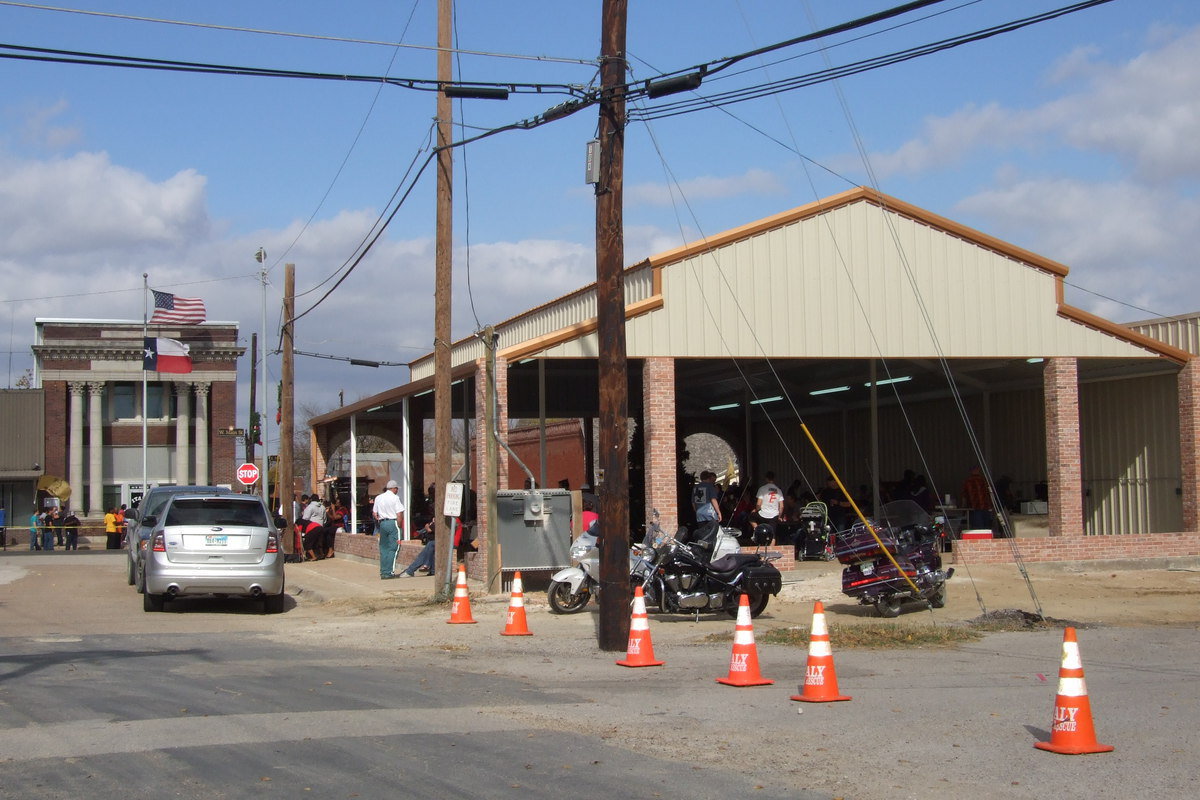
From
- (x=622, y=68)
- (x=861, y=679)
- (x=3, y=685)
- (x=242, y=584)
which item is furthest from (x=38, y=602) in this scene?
(x=861, y=679)

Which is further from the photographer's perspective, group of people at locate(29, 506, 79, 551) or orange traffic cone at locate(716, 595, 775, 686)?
group of people at locate(29, 506, 79, 551)

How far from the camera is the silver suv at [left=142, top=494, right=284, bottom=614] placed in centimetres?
1689

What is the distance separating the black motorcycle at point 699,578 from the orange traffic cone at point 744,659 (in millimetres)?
5114

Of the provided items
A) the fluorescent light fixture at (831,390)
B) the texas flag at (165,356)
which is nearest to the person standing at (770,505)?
the fluorescent light fixture at (831,390)

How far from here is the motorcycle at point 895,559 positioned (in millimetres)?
15969

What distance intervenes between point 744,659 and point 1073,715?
3406 millimetres

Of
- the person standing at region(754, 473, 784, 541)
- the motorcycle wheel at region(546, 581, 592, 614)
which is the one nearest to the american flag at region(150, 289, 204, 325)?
the person standing at region(754, 473, 784, 541)

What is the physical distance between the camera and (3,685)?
1045 centimetres

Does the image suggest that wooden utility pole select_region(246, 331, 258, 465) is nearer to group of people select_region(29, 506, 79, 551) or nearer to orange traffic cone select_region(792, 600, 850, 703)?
group of people select_region(29, 506, 79, 551)

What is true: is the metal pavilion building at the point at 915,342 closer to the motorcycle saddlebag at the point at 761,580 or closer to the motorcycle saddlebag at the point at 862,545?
the motorcycle saddlebag at the point at 862,545

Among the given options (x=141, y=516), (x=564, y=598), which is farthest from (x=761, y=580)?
(x=141, y=516)

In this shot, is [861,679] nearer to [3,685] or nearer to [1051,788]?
[1051,788]

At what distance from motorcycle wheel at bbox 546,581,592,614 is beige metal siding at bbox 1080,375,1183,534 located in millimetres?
14426

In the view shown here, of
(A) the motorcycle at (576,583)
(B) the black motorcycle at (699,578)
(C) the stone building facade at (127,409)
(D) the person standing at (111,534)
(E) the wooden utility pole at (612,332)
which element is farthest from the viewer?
(C) the stone building facade at (127,409)
